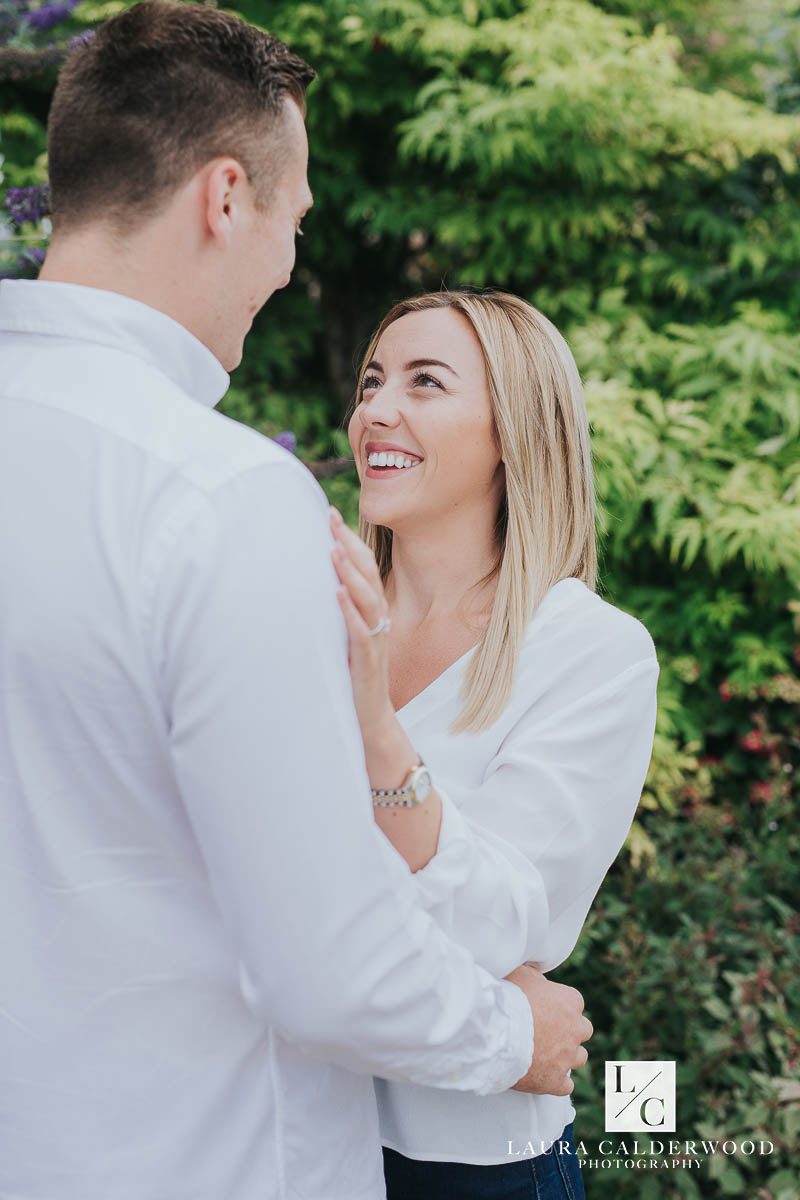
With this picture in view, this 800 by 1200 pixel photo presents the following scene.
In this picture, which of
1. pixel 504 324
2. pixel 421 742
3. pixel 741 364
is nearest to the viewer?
pixel 421 742

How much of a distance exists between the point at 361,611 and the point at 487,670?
0.66m

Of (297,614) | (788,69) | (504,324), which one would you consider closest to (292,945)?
(297,614)

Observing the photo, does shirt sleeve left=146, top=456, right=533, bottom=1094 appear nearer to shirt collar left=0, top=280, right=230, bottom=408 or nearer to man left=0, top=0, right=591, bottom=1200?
man left=0, top=0, right=591, bottom=1200

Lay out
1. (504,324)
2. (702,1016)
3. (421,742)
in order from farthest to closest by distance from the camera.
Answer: (702,1016)
(504,324)
(421,742)

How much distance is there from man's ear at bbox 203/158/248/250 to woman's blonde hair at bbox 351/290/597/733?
3.01 ft

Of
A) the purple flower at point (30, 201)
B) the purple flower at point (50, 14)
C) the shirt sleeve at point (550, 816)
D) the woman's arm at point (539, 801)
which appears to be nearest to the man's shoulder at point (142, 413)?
the woman's arm at point (539, 801)

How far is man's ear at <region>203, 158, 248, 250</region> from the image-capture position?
1125mm

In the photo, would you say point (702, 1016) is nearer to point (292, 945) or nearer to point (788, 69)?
point (292, 945)

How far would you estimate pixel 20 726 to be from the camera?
1.04 metres

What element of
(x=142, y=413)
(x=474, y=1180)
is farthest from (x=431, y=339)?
(x=474, y=1180)

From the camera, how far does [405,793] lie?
4.19 feet

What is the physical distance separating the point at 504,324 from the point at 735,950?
2151 millimetres

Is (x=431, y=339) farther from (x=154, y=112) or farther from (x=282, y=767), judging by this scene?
(x=282, y=767)

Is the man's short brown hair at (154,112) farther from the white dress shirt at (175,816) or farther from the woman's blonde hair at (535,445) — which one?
the woman's blonde hair at (535,445)
